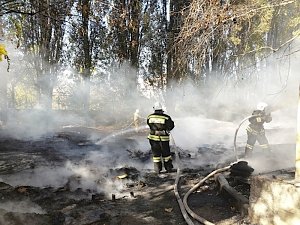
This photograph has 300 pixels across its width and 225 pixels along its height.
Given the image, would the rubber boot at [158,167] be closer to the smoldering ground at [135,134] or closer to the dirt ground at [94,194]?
the dirt ground at [94,194]

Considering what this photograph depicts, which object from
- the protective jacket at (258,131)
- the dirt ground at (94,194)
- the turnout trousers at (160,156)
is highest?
the protective jacket at (258,131)

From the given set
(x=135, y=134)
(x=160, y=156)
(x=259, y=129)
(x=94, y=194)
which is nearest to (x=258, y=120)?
(x=259, y=129)

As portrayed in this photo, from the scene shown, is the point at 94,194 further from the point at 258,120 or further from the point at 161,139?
the point at 258,120

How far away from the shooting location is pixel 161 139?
695 centimetres

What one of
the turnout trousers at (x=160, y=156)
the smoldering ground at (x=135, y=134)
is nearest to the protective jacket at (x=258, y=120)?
the smoldering ground at (x=135, y=134)

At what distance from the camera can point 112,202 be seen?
478cm

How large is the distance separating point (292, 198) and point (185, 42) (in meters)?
2.11

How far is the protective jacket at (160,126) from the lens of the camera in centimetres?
688

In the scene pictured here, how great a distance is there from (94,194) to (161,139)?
221 cm

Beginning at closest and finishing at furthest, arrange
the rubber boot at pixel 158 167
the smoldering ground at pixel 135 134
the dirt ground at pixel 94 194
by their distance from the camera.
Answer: the dirt ground at pixel 94 194
the smoldering ground at pixel 135 134
the rubber boot at pixel 158 167

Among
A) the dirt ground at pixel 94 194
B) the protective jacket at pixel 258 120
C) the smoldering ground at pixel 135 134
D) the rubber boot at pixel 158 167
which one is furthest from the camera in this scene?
the protective jacket at pixel 258 120

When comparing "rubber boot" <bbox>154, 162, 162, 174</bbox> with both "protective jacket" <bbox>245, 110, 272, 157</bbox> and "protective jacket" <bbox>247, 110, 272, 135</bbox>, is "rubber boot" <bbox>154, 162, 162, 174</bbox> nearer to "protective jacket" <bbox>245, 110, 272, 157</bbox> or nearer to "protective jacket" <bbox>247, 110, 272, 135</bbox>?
"protective jacket" <bbox>245, 110, 272, 157</bbox>

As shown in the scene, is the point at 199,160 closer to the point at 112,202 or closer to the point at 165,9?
the point at 112,202

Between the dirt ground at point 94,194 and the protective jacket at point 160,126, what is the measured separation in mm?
845
